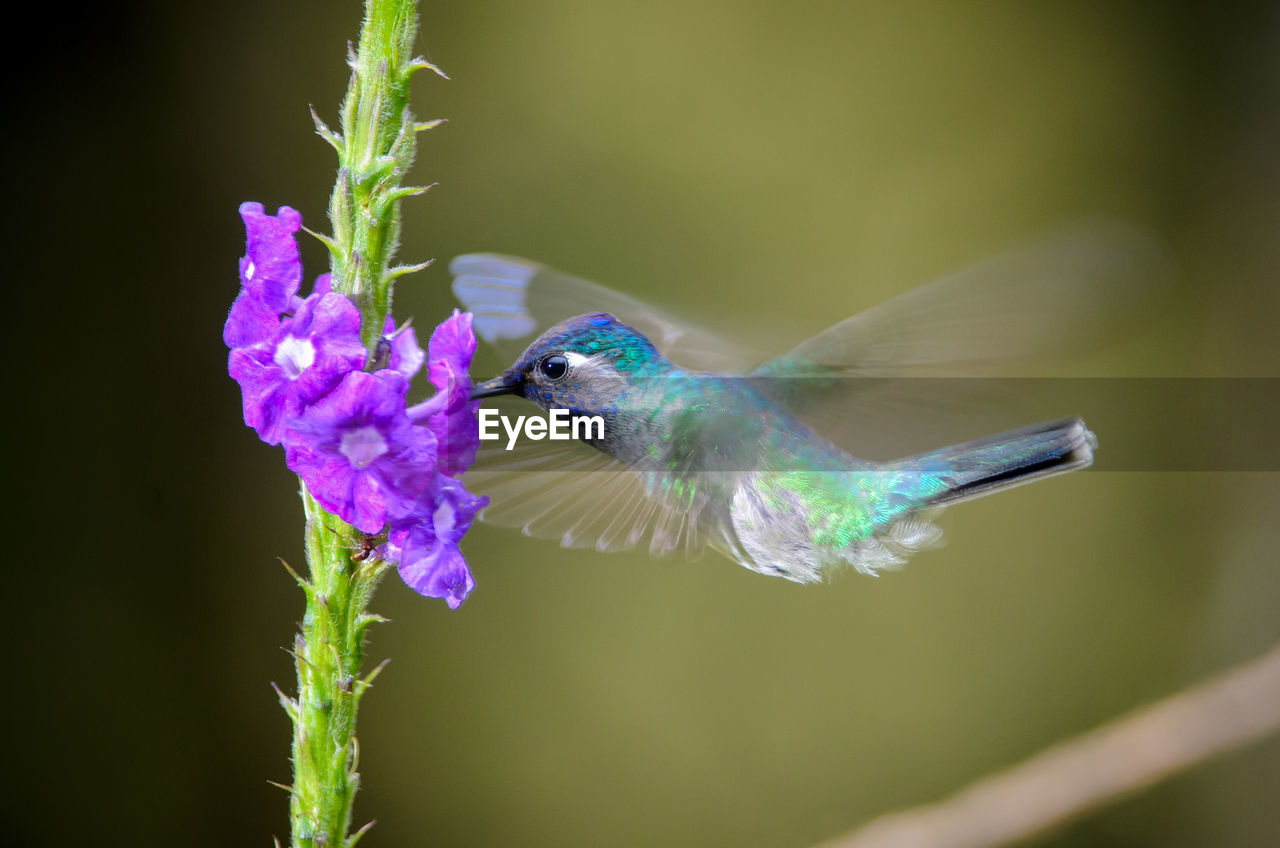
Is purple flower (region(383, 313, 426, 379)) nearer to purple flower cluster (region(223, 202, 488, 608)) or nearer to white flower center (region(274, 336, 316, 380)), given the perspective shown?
purple flower cluster (region(223, 202, 488, 608))

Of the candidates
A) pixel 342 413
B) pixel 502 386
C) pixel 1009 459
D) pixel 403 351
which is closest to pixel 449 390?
pixel 403 351

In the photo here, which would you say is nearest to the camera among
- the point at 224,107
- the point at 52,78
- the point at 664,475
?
the point at 664,475

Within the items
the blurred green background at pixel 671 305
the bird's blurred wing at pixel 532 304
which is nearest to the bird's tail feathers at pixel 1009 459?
the bird's blurred wing at pixel 532 304

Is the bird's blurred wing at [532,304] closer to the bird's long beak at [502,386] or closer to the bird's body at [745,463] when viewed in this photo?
the bird's body at [745,463]

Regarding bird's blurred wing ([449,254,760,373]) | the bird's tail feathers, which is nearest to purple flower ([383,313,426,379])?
bird's blurred wing ([449,254,760,373])

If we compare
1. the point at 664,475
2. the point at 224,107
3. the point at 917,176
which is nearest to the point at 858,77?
the point at 917,176

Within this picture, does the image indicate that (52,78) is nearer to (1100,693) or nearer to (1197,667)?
(1100,693)
